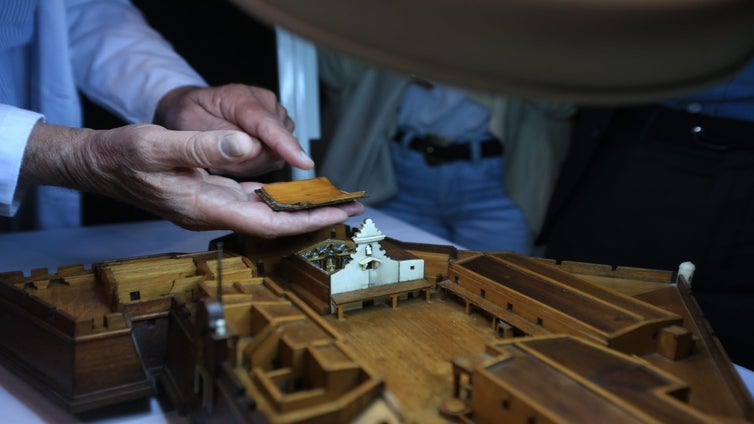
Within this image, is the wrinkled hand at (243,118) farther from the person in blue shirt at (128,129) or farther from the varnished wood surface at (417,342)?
the varnished wood surface at (417,342)

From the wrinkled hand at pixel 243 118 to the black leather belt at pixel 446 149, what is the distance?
73 cm

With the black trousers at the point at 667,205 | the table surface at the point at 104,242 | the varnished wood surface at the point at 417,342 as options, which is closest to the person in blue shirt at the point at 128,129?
the table surface at the point at 104,242

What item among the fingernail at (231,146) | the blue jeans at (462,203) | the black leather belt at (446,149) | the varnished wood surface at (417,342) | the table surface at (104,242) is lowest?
the varnished wood surface at (417,342)

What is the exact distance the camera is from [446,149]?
8.12ft

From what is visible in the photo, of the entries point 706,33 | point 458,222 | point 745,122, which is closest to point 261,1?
point 706,33

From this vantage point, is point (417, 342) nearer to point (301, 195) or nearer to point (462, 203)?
point (301, 195)

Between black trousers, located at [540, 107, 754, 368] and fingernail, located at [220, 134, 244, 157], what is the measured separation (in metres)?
1.36

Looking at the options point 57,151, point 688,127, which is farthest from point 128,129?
point 688,127

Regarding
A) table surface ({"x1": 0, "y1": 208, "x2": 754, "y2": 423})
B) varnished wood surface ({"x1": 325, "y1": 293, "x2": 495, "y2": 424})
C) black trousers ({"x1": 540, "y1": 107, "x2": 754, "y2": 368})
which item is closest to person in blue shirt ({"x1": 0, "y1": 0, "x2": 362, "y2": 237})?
table surface ({"x1": 0, "y1": 208, "x2": 754, "y2": 423})

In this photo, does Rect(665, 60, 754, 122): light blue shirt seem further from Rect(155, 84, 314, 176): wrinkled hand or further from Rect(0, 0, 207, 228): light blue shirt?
Rect(0, 0, 207, 228): light blue shirt

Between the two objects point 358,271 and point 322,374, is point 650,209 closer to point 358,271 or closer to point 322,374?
point 358,271

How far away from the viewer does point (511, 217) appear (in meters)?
2.64

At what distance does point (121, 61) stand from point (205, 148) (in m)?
1.02

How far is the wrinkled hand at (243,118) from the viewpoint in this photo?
167cm
